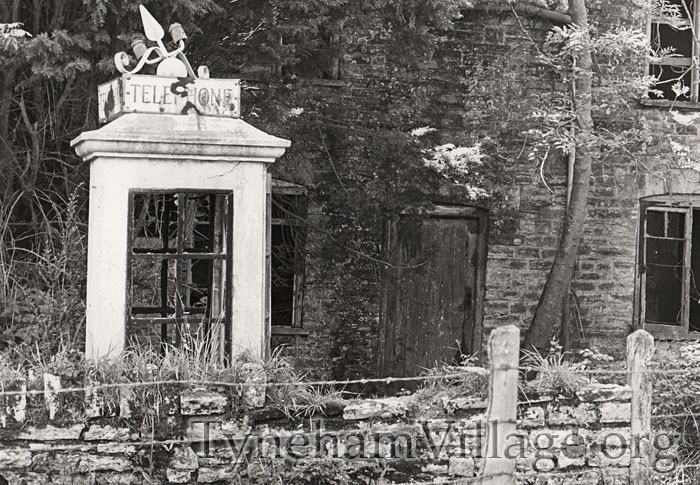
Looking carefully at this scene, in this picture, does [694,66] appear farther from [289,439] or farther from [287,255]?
[289,439]

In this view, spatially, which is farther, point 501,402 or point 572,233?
point 572,233

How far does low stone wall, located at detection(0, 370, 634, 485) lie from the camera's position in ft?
17.7

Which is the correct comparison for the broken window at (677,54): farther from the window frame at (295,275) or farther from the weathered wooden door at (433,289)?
the window frame at (295,275)

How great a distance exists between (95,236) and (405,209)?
505 cm

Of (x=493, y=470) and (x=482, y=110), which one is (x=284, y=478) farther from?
(x=482, y=110)

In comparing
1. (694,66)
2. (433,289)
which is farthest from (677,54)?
(433,289)

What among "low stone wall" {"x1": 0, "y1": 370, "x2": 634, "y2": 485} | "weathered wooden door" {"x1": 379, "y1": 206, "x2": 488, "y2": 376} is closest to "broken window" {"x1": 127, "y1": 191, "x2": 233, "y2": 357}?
"low stone wall" {"x1": 0, "y1": 370, "x2": 634, "y2": 485}

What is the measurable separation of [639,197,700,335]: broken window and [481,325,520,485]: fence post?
7.11 metres

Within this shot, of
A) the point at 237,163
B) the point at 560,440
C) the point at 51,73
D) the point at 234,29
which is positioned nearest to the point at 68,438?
the point at 237,163

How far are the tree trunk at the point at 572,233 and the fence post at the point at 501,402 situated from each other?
524cm

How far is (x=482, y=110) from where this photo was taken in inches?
444

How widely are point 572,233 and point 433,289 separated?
1773mm

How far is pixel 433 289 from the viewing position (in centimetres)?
1149

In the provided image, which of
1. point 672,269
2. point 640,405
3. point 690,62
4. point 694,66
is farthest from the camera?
point 672,269
